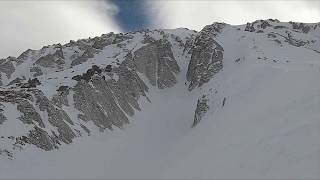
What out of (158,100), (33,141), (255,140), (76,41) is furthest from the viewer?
(76,41)

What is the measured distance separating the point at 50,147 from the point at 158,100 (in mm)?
46057

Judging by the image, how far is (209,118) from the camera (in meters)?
71.8

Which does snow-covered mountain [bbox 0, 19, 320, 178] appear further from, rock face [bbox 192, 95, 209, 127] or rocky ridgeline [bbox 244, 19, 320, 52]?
rocky ridgeline [bbox 244, 19, 320, 52]

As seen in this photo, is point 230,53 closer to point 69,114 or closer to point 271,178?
point 69,114

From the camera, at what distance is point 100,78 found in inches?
3703

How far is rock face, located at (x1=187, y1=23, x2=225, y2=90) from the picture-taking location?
108375mm

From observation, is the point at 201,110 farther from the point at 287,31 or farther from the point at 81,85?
the point at 287,31

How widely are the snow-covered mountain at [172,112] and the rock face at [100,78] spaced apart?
0.28 metres

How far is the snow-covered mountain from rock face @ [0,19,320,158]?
0.28 metres

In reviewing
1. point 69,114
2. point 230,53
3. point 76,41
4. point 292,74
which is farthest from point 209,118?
point 76,41

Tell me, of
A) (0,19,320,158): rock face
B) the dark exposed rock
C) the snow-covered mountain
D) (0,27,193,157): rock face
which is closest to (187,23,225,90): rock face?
(0,19,320,158): rock face

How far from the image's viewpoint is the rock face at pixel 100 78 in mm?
64312

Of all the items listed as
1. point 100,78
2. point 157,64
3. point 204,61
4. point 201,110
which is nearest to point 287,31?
point 204,61

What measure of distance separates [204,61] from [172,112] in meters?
23.6
